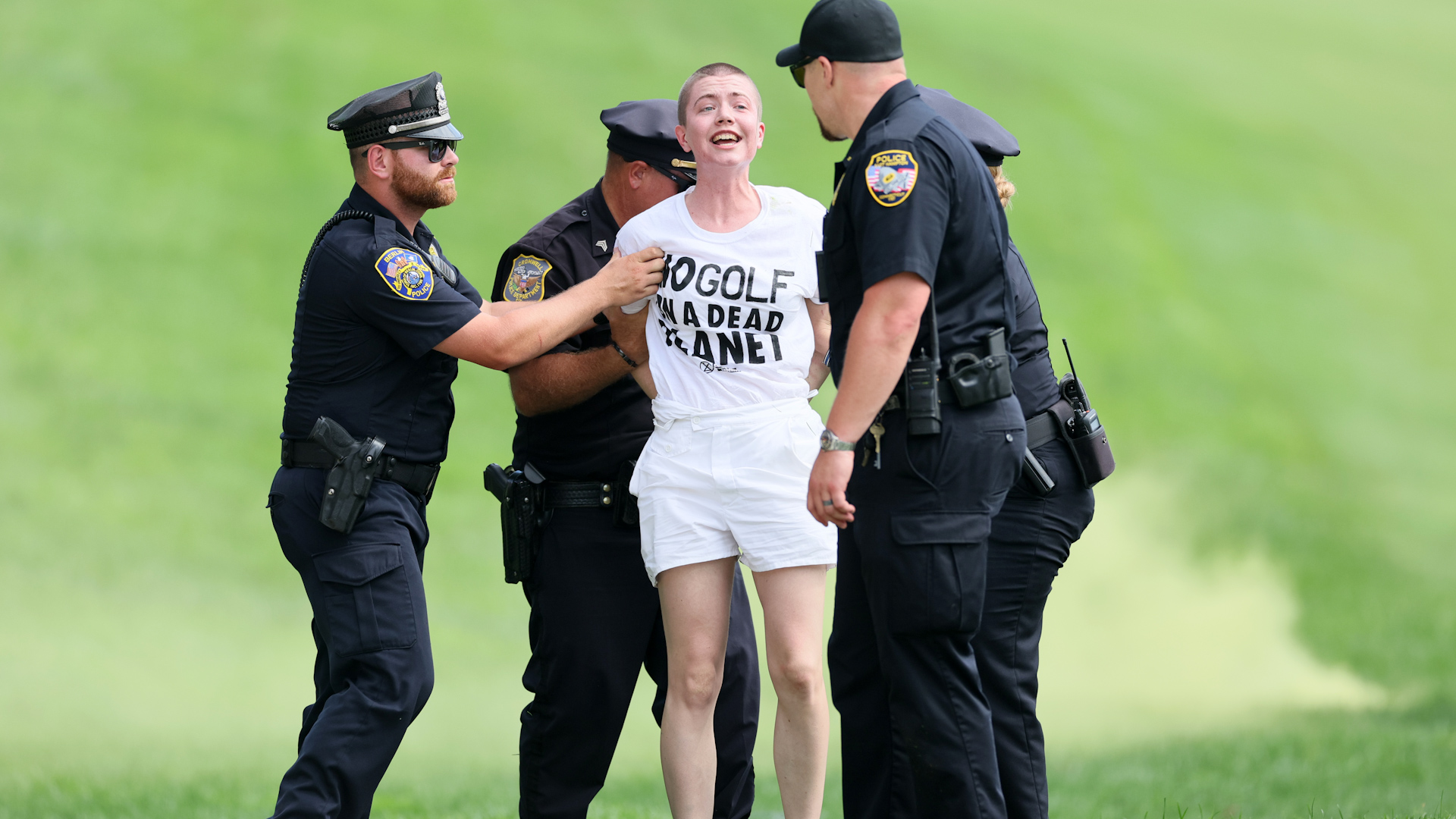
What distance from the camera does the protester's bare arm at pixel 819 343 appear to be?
366cm

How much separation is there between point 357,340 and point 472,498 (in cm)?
600

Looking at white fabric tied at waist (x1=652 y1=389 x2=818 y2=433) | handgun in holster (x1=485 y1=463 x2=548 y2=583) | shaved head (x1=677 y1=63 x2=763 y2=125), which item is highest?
shaved head (x1=677 y1=63 x2=763 y2=125)

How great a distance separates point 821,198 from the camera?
38.0ft

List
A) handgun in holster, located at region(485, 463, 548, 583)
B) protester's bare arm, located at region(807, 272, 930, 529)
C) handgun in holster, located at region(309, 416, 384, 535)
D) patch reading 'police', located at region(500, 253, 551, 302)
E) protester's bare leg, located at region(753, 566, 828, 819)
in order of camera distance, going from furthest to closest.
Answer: handgun in holster, located at region(485, 463, 548, 583) < patch reading 'police', located at region(500, 253, 551, 302) < handgun in holster, located at region(309, 416, 384, 535) < protester's bare leg, located at region(753, 566, 828, 819) < protester's bare arm, located at region(807, 272, 930, 529)

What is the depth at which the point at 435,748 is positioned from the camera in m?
7.93

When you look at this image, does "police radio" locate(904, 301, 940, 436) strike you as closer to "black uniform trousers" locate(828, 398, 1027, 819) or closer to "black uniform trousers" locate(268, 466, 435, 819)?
"black uniform trousers" locate(828, 398, 1027, 819)

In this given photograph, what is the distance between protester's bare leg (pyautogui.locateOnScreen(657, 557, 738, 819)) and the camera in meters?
3.55

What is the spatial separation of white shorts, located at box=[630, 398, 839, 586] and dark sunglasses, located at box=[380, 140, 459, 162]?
1.04 meters

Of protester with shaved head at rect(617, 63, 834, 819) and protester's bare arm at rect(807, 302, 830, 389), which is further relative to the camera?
protester's bare arm at rect(807, 302, 830, 389)

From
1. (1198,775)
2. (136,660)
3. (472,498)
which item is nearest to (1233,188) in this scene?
(1198,775)

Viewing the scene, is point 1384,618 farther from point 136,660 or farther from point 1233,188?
point 136,660

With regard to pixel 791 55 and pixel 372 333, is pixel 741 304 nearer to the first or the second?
pixel 791 55

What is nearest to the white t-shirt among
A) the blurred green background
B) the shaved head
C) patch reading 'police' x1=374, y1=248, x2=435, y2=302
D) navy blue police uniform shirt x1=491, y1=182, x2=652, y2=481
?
the shaved head

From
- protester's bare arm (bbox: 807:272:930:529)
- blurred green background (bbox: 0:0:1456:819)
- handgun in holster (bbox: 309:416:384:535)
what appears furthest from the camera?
blurred green background (bbox: 0:0:1456:819)
